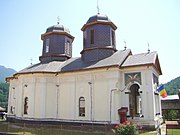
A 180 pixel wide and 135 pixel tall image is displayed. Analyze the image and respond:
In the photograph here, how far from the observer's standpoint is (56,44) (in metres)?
25.9

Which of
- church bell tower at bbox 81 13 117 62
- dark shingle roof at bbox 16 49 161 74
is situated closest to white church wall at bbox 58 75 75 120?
dark shingle roof at bbox 16 49 161 74

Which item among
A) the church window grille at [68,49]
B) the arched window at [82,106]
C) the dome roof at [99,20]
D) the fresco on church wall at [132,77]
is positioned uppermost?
the dome roof at [99,20]

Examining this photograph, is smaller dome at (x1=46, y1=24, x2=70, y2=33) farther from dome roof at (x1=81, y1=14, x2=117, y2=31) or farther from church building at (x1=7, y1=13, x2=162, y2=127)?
dome roof at (x1=81, y1=14, x2=117, y2=31)

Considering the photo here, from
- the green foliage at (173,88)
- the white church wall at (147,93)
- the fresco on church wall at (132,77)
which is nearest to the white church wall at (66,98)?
the fresco on church wall at (132,77)

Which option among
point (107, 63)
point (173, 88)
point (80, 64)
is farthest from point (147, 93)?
point (173, 88)

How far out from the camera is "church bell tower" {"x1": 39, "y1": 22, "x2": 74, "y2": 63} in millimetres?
25562

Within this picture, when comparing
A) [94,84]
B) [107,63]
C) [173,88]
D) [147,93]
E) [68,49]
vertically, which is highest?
[68,49]

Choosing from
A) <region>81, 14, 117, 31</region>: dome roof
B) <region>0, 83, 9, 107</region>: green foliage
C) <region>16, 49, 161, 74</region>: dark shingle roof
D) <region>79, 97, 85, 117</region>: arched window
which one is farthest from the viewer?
<region>0, 83, 9, 107</region>: green foliage

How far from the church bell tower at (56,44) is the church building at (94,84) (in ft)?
0.46

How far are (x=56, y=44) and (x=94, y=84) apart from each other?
984cm

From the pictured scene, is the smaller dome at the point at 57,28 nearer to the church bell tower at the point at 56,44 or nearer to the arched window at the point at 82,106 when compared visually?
the church bell tower at the point at 56,44

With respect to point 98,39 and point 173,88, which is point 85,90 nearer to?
point 98,39

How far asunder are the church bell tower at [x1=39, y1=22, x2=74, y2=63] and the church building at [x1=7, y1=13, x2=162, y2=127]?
14 cm

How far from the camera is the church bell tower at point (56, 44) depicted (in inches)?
1006
